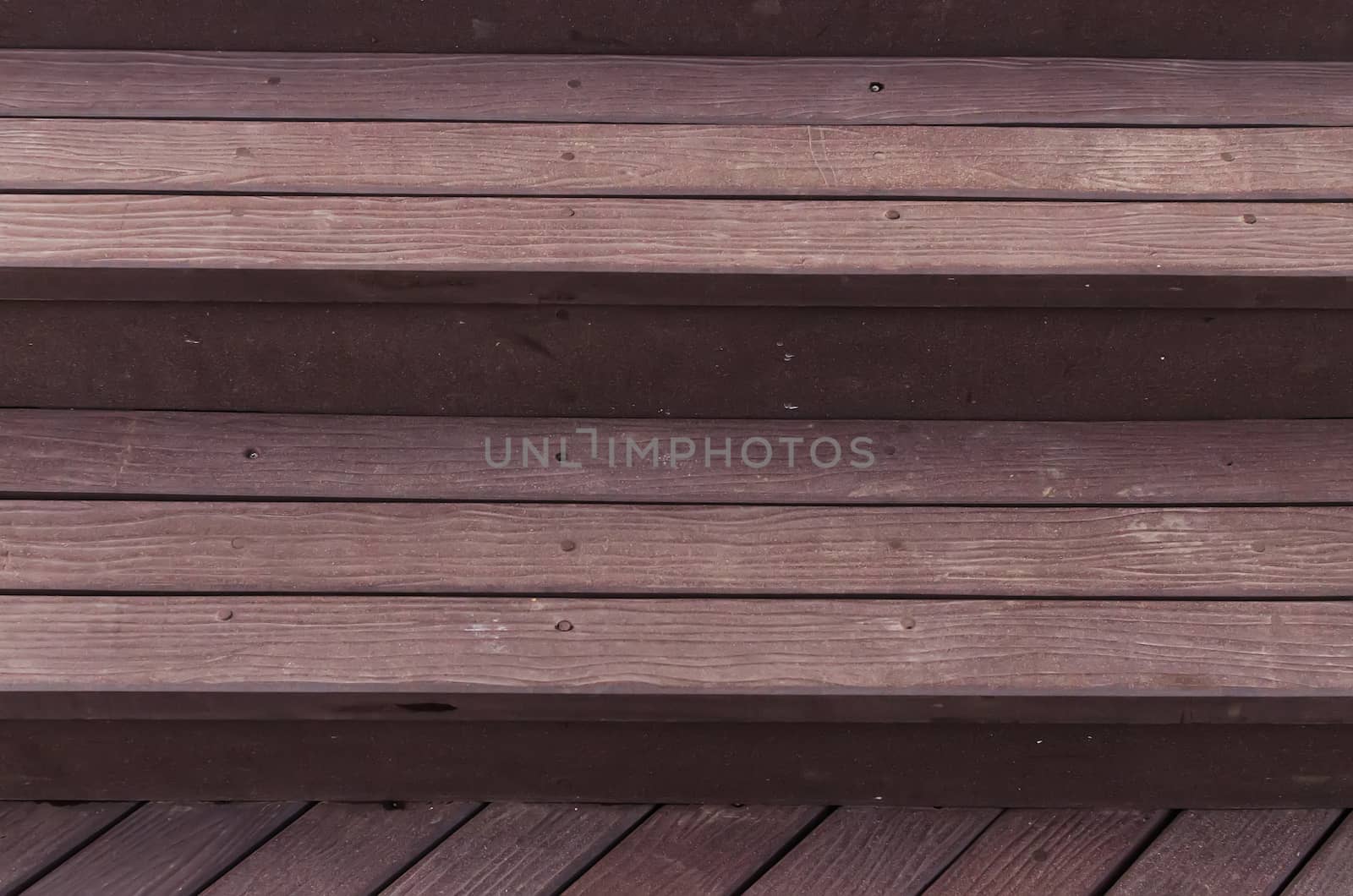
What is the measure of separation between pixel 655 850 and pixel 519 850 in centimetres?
17

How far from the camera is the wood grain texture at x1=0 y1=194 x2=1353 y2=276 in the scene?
116 centimetres

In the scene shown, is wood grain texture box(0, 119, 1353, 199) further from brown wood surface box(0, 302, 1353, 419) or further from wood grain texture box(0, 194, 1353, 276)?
brown wood surface box(0, 302, 1353, 419)

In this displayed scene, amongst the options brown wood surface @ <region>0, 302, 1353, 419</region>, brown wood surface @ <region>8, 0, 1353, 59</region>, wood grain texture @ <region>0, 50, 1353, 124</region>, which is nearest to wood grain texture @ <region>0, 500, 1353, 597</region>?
brown wood surface @ <region>0, 302, 1353, 419</region>

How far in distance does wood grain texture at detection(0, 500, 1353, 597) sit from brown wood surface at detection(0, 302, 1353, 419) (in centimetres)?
14

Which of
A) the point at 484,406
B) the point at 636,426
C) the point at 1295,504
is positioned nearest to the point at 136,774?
the point at 484,406

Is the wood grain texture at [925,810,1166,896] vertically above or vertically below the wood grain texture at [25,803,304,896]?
below

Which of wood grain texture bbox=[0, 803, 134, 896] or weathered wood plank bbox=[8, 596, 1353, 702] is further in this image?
wood grain texture bbox=[0, 803, 134, 896]

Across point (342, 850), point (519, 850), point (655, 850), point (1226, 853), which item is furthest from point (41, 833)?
point (1226, 853)

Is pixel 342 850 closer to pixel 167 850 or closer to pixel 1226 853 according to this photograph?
pixel 167 850

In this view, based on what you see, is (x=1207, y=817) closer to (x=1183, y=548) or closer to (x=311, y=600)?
(x=1183, y=548)

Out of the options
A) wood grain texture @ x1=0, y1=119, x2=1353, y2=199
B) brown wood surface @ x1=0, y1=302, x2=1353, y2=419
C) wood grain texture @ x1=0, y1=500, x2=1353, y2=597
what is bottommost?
wood grain texture @ x1=0, y1=500, x2=1353, y2=597

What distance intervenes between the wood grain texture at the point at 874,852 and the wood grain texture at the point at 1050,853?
0.02 meters

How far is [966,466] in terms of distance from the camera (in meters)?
1.27

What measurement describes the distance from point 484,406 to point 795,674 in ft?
1.69
